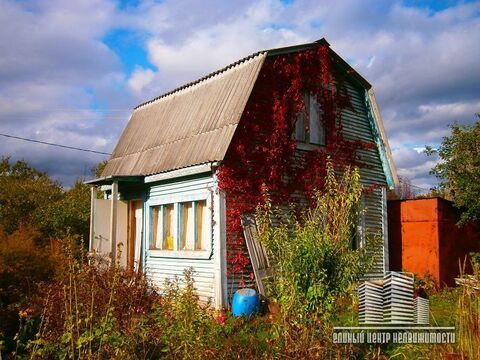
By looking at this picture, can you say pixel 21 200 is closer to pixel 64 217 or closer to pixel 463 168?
pixel 64 217

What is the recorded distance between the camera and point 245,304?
395 inches

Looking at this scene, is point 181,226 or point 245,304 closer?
point 245,304

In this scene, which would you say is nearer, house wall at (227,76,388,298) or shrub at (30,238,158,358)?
shrub at (30,238,158,358)

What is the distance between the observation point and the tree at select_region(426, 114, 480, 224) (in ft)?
43.2

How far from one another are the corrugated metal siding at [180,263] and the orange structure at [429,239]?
21.4 feet

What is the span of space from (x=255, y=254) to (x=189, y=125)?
13.3 ft

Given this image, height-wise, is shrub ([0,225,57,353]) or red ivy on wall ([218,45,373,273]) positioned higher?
red ivy on wall ([218,45,373,273])

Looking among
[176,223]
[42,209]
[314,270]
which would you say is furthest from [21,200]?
[314,270]

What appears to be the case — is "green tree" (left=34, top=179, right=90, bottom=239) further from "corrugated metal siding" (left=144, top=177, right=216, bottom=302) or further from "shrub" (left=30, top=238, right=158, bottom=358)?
"shrub" (left=30, top=238, right=158, bottom=358)

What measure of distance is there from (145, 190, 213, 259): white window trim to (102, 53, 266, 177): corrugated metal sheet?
2.49 feet

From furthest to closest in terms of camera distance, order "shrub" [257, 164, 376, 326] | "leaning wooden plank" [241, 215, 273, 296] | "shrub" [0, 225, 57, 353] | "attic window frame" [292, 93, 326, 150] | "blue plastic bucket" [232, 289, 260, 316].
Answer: "attic window frame" [292, 93, 326, 150] → "leaning wooden plank" [241, 215, 273, 296] → "blue plastic bucket" [232, 289, 260, 316] → "shrub" [0, 225, 57, 353] → "shrub" [257, 164, 376, 326]

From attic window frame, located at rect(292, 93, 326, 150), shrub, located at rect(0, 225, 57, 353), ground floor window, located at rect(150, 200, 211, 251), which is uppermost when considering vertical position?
attic window frame, located at rect(292, 93, 326, 150)

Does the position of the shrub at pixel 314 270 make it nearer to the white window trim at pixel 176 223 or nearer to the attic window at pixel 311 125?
the white window trim at pixel 176 223

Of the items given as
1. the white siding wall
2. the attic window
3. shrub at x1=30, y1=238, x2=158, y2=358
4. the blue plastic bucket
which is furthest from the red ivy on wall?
shrub at x1=30, y1=238, x2=158, y2=358
